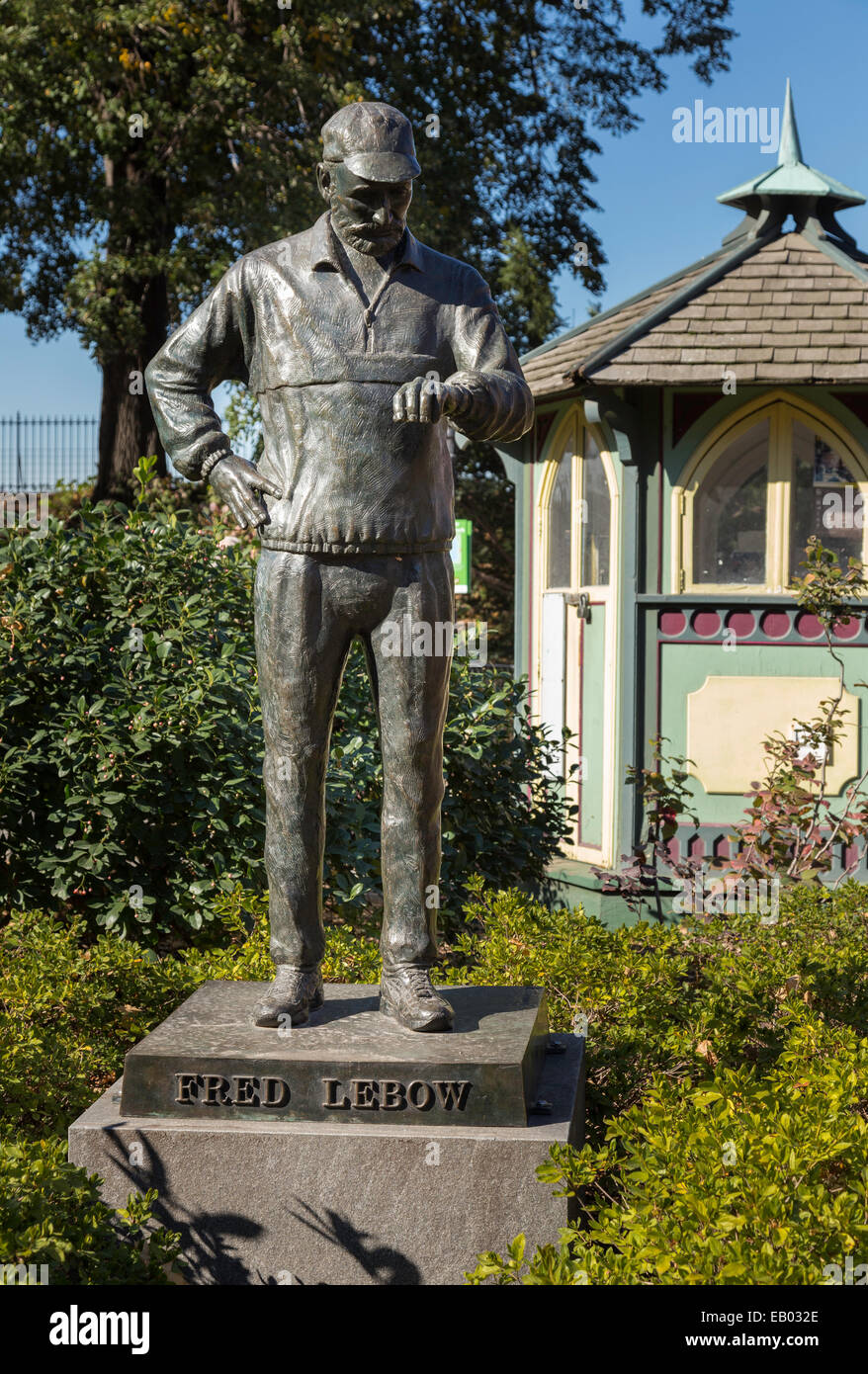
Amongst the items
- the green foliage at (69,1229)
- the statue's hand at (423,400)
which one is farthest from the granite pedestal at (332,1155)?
the statue's hand at (423,400)

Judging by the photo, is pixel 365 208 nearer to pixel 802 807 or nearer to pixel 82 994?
pixel 82 994

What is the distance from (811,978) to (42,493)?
1877 centimetres

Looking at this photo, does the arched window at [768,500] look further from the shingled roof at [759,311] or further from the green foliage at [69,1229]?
the green foliage at [69,1229]

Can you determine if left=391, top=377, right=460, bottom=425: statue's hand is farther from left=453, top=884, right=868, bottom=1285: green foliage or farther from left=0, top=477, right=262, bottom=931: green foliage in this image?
left=0, top=477, right=262, bottom=931: green foliage

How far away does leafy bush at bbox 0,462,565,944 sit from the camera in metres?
5.92

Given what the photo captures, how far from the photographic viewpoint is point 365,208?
3.91 meters

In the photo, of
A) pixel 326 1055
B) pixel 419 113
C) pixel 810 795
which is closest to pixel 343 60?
pixel 419 113

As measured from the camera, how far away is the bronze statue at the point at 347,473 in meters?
3.92

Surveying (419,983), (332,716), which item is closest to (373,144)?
(332,716)

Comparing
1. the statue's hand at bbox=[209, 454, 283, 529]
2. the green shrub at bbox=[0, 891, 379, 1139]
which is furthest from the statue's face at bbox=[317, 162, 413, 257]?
the green shrub at bbox=[0, 891, 379, 1139]

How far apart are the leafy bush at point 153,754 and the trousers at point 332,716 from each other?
1730mm

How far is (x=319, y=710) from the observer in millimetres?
4102

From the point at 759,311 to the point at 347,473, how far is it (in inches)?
225
